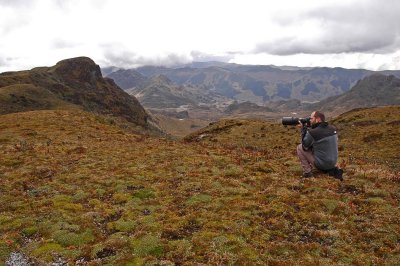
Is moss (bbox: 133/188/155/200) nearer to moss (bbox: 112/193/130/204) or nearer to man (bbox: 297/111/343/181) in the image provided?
moss (bbox: 112/193/130/204)

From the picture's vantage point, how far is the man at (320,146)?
79.5ft

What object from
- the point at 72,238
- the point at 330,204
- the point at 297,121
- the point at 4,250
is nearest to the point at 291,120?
the point at 297,121

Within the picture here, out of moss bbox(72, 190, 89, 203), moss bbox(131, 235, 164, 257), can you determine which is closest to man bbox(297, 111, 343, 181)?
moss bbox(131, 235, 164, 257)

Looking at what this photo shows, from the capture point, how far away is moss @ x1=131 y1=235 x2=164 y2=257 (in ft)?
53.6

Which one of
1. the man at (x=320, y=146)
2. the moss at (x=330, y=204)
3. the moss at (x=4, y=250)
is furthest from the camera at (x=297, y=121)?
the moss at (x=4, y=250)

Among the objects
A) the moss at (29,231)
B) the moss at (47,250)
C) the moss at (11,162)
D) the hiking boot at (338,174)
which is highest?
the hiking boot at (338,174)

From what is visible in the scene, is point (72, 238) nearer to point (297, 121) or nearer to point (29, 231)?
point (29, 231)

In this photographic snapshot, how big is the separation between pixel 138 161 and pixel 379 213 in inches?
838

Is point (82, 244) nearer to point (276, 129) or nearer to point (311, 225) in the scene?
point (311, 225)

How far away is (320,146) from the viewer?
24.6m

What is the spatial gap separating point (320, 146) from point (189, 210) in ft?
31.9

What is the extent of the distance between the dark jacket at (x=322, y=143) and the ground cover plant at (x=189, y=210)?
57.4 inches

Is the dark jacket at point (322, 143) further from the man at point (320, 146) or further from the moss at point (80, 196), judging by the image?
the moss at point (80, 196)

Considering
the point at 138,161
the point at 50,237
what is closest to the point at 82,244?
the point at 50,237
